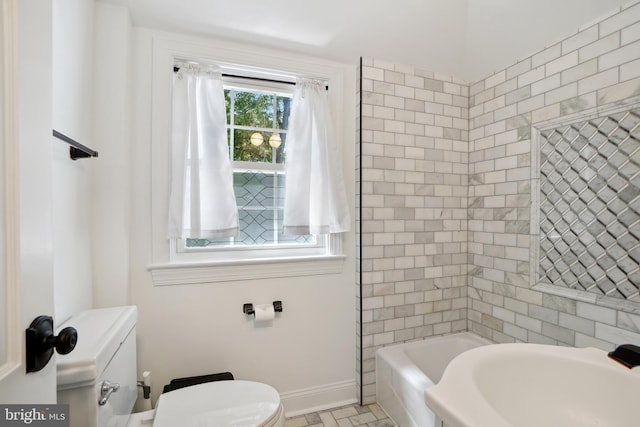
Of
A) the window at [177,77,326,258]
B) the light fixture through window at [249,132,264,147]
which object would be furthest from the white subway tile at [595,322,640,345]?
the light fixture through window at [249,132,264,147]

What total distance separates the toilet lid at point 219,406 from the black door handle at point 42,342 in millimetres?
704

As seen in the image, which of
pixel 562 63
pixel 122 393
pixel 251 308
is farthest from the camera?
pixel 251 308

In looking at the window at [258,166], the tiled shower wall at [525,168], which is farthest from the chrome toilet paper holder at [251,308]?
the tiled shower wall at [525,168]

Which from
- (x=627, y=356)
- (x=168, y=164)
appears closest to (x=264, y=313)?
(x=168, y=164)

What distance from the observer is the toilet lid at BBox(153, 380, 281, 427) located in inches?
44.2

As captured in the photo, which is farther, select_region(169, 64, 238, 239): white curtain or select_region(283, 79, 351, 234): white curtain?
select_region(283, 79, 351, 234): white curtain

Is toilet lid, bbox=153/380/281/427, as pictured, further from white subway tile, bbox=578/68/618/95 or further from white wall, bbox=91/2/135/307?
white subway tile, bbox=578/68/618/95

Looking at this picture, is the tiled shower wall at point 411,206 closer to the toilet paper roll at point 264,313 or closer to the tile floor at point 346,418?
the tile floor at point 346,418

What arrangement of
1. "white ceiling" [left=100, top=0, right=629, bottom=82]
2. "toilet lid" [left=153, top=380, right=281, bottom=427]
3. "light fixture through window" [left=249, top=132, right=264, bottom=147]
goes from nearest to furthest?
"toilet lid" [left=153, top=380, right=281, bottom=427]
"white ceiling" [left=100, top=0, right=629, bottom=82]
"light fixture through window" [left=249, top=132, right=264, bottom=147]

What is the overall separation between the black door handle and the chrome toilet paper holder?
3.77 feet

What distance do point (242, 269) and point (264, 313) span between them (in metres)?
0.29

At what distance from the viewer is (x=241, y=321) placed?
179cm

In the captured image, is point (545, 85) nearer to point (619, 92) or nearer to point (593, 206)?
point (619, 92)

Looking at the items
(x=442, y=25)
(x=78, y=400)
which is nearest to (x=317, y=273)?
(x=78, y=400)
